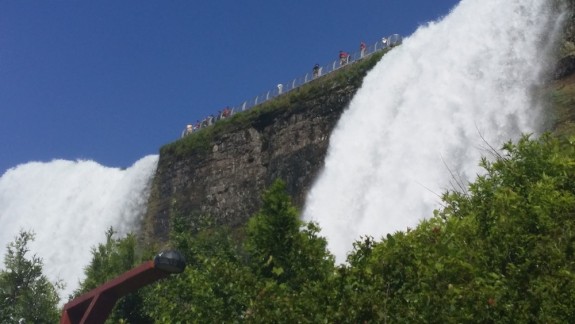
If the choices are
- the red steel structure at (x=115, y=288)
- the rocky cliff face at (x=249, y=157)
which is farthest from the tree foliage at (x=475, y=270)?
the rocky cliff face at (x=249, y=157)

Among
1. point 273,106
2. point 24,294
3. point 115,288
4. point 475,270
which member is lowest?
point 475,270

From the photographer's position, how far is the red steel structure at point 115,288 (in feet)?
35.7

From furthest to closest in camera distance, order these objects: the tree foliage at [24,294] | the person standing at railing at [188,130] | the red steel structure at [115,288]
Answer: the person standing at railing at [188,130] → the tree foliage at [24,294] → the red steel structure at [115,288]

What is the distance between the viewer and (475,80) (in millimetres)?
35594

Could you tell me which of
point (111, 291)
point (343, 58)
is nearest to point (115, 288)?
point (111, 291)

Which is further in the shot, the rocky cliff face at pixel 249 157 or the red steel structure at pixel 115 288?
the rocky cliff face at pixel 249 157

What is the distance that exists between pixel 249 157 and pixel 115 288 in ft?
121

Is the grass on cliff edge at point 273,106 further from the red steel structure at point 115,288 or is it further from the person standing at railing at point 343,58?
the red steel structure at point 115,288

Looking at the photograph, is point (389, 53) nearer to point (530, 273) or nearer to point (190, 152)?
point (190, 152)

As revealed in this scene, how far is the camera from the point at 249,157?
48531 mm

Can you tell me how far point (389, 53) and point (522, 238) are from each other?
31.4m

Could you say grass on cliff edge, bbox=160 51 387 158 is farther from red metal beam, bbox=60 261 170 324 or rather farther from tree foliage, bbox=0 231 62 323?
red metal beam, bbox=60 261 170 324

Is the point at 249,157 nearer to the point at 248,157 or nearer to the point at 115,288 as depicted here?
the point at 248,157

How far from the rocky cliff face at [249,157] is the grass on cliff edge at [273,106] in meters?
0.06
